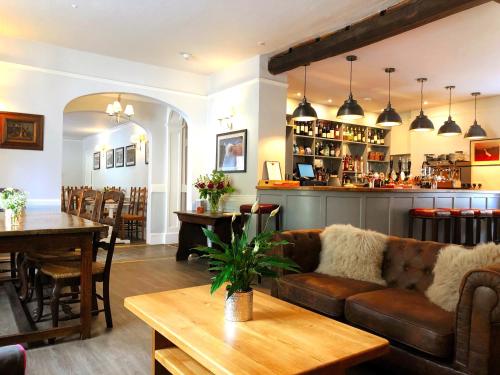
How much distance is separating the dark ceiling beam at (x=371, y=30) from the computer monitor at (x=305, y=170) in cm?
241

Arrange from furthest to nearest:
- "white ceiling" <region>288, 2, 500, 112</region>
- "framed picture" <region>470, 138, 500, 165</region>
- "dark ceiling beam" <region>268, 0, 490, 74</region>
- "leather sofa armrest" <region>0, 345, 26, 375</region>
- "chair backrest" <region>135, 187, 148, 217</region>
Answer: "chair backrest" <region>135, 187, 148, 217</region> → "framed picture" <region>470, 138, 500, 165</region> → "white ceiling" <region>288, 2, 500, 112</region> → "dark ceiling beam" <region>268, 0, 490, 74</region> → "leather sofa armrest" <region>0, 345, 26, 375</region>

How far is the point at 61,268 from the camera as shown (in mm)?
2951

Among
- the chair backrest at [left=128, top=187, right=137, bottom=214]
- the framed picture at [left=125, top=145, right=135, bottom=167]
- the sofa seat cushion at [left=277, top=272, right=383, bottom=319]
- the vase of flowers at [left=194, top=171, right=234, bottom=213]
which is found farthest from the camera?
the framed picture at [left=125, top=145, right=135, bottom=167]

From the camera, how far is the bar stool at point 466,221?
213 inches

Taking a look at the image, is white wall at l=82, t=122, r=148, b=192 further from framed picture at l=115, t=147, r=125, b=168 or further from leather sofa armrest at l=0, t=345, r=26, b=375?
leather sofa armrest at l=0, t=345, r=26, b=375

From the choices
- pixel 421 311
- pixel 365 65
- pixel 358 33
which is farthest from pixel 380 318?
pixel 365 65

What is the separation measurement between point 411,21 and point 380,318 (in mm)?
3064

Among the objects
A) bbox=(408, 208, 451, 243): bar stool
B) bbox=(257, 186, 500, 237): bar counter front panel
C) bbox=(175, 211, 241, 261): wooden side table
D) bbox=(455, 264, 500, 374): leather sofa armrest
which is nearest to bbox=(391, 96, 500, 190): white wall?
bbox=(257, 186, 500, 237): bar counter front panel

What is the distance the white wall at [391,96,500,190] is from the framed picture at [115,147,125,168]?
7069mm

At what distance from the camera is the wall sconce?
30.5 feet

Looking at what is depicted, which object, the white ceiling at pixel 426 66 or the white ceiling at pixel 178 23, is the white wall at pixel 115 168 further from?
the white ceiling at pixel 426 66

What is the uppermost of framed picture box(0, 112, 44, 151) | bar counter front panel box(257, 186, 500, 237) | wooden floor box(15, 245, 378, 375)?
framed picture box(0, 112, 44, 151)

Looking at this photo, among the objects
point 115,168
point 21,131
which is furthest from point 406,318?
point 115,168

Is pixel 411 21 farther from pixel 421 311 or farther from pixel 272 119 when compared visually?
pixel 421 311
